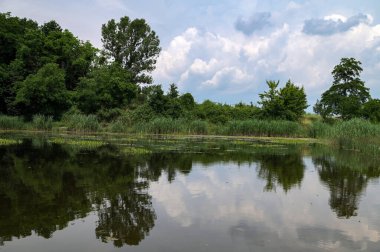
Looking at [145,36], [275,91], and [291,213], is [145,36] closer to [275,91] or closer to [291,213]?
[275,91]

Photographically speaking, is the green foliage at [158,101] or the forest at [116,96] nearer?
the forest at [116,96]

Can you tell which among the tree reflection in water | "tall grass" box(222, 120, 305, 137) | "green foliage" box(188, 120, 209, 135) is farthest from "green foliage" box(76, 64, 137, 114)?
the tree reflection in water

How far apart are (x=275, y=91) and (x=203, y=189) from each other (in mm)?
44126

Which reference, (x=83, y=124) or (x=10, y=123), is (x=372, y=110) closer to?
(x=83, y=124)

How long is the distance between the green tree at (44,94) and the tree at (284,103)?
2438cm

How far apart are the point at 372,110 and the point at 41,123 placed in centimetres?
4278

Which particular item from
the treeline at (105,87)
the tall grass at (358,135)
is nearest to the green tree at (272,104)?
the treeline at (105,87)

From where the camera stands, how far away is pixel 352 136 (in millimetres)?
29594

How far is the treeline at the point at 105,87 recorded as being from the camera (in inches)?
1815

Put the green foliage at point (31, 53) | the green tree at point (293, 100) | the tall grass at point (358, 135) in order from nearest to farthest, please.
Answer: the tall grass at point (358, 135) < the green foliage at point (31, 53) < the green tree at point (293, 100)

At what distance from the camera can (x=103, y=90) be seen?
164 feet

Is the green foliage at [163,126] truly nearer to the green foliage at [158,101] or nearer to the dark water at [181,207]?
the green foliage at [158,101]

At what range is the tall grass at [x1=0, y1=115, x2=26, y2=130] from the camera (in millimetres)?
43406

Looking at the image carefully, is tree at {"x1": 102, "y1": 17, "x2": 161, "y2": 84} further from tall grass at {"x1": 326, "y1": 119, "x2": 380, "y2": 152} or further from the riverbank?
tall grass at {"x1": 326, "y1": 119, "x2": 380, "y2": 152}
